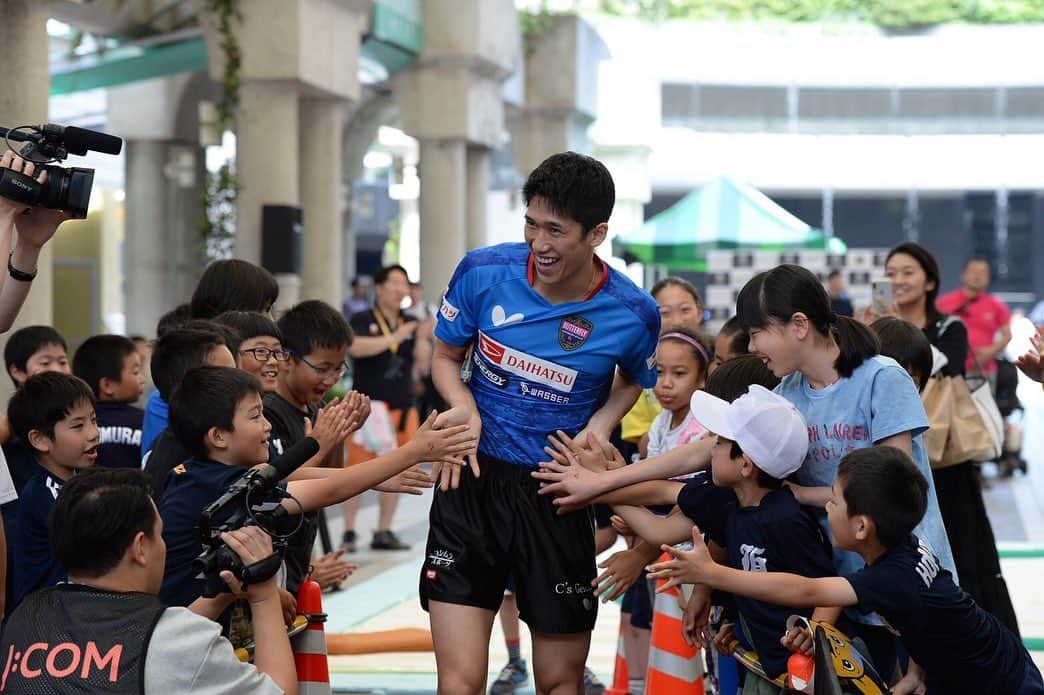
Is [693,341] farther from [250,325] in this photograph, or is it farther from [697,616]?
[250,325]

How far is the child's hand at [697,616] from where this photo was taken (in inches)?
171

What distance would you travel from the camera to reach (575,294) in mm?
4195

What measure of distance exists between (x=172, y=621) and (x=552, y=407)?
1401mm

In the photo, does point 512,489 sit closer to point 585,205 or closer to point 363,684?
point 585,205

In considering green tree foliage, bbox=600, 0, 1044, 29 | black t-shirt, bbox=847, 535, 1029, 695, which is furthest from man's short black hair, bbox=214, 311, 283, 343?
green tree foliage, bbox=600, 0, 1044, 29

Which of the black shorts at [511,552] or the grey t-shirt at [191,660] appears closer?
the grey t-shirt at [191,660]

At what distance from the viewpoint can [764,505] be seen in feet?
13.1

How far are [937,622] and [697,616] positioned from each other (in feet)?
2.71

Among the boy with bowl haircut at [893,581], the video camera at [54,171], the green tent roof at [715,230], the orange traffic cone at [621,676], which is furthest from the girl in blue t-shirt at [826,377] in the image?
the green tent roof at [715,230]

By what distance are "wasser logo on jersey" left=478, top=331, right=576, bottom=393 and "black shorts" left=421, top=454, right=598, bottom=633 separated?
10.1 inches

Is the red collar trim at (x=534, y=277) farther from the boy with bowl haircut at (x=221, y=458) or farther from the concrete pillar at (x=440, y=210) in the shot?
the concrete pillar at (x=440, y=210)

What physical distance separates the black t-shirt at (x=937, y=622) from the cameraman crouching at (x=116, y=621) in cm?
147

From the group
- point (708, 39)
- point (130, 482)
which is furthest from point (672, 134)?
point (130, 482)

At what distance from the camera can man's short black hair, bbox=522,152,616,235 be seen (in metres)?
4.02
